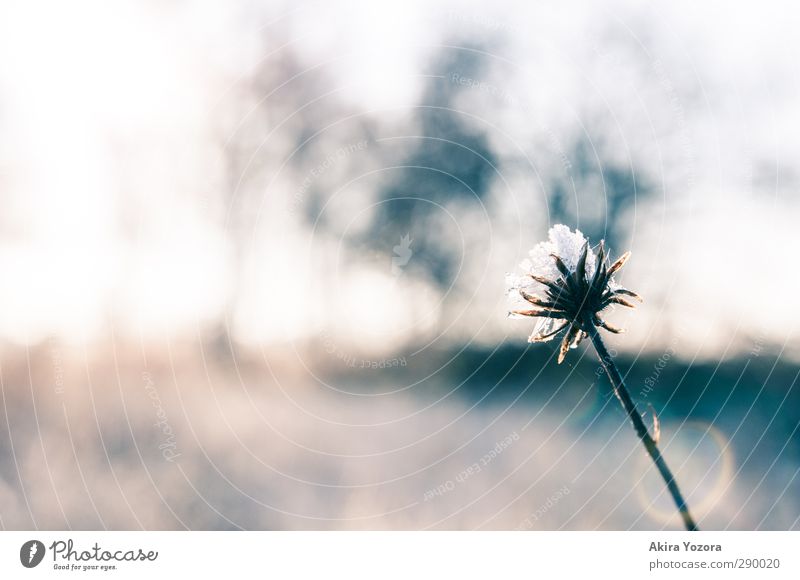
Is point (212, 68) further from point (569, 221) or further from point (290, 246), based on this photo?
point (569, 221)

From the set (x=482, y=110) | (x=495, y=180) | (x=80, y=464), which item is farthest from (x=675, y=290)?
(x=80, y=464)

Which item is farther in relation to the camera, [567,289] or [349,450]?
[349,450]

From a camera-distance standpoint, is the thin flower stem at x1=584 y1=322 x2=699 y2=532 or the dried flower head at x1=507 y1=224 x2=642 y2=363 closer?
the thin flower stem at x1=584 y1=322 x2=699 y2=532

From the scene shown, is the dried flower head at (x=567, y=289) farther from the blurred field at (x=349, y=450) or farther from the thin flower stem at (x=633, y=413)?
the blurred field at (x=349, y=450)

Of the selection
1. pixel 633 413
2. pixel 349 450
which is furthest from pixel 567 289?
pixel 349 450

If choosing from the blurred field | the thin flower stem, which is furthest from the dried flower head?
the blurred field

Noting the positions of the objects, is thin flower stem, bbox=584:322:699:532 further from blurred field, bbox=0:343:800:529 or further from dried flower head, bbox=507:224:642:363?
blurred field, bbox=0:343:800:529

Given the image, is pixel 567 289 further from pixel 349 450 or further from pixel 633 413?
pixel 349 450

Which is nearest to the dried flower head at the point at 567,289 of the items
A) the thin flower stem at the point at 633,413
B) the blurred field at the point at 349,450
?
the thin flower stem at the point at 633,413
